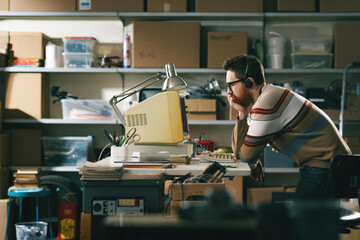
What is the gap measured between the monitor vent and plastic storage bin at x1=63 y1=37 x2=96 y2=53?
172cm

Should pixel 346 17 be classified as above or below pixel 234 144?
above

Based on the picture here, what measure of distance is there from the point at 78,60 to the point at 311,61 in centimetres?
221

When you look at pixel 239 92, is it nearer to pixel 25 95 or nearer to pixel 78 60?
pixel 78 60

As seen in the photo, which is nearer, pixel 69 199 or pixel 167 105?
pixel 167 105

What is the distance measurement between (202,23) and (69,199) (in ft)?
6.90

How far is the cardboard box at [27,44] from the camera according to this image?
3.96 meters

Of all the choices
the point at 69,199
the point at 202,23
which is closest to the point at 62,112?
the point at 69,199

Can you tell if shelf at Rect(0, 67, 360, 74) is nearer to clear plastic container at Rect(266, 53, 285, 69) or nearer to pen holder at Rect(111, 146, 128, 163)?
clear plastic container at Rect(266, 53, 285, 69)

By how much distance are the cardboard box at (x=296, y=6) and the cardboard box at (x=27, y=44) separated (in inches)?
89.7

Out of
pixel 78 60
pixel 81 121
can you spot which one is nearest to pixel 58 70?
pixel 78 60

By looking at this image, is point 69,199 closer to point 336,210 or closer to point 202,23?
point 202,23

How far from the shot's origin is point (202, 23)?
13.6 ft

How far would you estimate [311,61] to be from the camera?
13.0 ft

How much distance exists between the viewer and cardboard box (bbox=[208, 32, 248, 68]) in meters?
3.86
